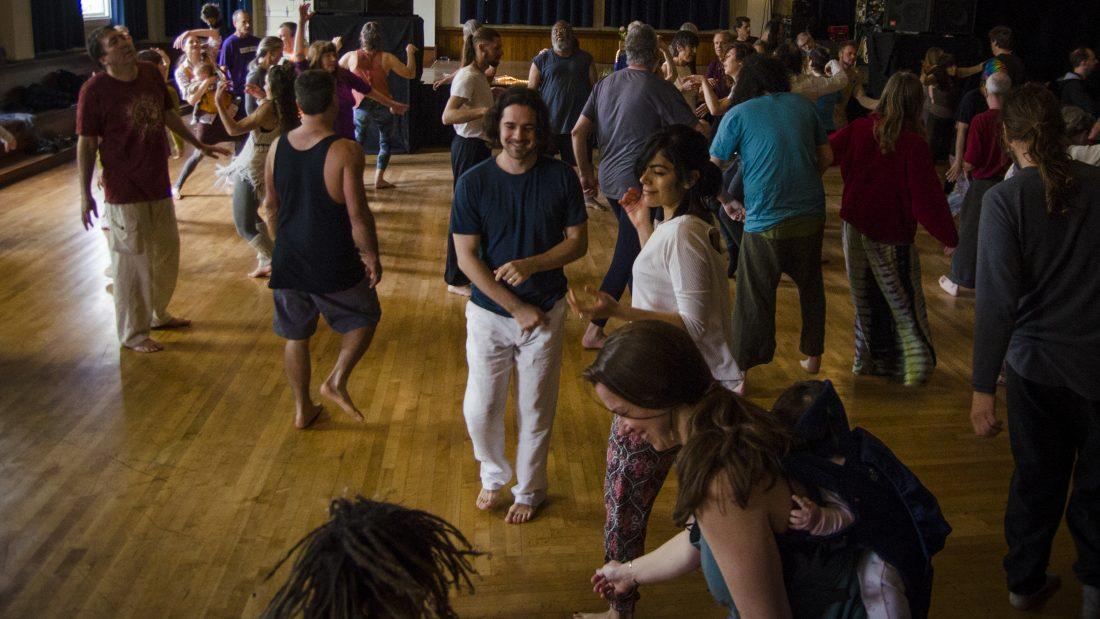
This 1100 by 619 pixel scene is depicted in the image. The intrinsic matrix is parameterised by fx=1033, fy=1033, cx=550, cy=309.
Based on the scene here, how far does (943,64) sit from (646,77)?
3.80 meters

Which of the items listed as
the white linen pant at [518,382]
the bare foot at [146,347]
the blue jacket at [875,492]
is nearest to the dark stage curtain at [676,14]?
the bare foot at [146,347]

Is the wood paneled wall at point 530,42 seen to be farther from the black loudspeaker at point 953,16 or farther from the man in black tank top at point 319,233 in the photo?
the man in black tank top at point 319,233

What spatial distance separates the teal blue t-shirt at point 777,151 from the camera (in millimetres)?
4145

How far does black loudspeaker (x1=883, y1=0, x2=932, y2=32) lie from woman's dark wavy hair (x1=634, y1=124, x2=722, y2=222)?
9.81m

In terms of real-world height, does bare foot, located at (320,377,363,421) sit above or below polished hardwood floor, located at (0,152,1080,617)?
above

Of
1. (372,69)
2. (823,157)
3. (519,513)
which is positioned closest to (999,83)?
(823,157)

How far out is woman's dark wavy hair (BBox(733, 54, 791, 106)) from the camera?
419cm

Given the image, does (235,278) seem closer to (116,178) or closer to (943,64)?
(116,178)

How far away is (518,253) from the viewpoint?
309 cm

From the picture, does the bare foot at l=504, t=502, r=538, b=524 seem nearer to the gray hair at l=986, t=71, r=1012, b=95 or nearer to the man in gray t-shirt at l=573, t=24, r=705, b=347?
the man in gray t-shirt at l=573, t=24, r=705, b=347

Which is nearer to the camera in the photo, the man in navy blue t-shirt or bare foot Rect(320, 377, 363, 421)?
the man in navy blue t-shirt

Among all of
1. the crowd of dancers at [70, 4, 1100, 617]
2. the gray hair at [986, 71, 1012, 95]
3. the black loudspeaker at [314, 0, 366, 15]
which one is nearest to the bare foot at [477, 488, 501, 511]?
the crowd of dancers at [70, 4, 1100, 617]

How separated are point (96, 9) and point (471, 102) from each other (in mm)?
9704

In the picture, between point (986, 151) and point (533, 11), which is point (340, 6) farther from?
point (986, 151)
